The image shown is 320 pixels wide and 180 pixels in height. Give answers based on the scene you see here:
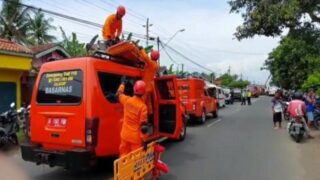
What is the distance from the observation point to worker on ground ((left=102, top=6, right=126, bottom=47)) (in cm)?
1041

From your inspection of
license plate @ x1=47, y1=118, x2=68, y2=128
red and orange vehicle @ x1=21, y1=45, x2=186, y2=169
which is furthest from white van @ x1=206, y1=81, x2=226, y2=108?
license plate @ x1=47, y1=118, x2=68, y2=128

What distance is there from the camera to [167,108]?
38.7 feet

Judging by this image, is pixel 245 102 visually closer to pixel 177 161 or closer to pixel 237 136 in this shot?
pixel 237 136

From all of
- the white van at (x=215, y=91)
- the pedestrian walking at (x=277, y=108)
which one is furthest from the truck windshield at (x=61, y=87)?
the white van at (x=215, y=91)

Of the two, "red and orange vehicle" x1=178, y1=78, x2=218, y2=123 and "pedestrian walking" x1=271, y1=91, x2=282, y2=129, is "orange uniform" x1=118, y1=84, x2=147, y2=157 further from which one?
"red and orange vehicle" x1=178, y1=78, x2=218, y2=123

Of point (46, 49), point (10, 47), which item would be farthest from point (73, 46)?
point (10, 47)

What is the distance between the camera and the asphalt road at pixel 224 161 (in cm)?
922

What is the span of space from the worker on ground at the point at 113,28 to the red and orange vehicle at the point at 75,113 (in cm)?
92

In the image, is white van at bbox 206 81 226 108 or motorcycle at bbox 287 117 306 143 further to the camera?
white van at bbox 206 81 226 108

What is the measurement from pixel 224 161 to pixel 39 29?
33.5 metres

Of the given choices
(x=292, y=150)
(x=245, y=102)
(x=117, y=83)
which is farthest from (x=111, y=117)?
(x=245, y=102)

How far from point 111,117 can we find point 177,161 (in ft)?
8.79

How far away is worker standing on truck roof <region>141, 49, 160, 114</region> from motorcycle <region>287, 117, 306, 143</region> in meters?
5.75

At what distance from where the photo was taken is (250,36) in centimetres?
2114
